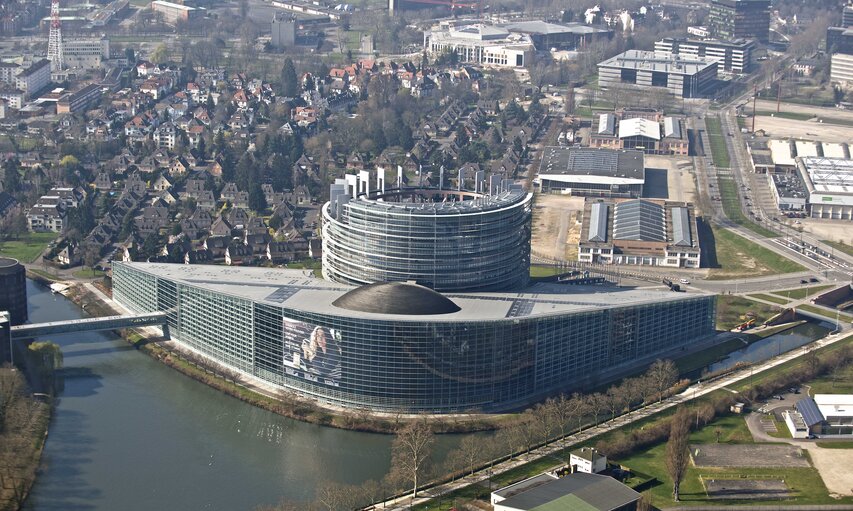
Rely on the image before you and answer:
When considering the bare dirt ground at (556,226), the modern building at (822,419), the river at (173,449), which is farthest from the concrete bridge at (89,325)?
the modern building at (822,419)

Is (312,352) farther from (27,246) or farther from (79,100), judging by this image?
(79,100)

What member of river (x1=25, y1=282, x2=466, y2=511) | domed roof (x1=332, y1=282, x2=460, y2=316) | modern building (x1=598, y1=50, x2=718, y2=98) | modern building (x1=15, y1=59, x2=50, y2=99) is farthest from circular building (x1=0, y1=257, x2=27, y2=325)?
modern building (x1=598, y1=50, x2=718, y2=98)

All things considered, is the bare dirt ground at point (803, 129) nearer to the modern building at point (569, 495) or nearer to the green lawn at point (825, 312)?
Result: the green lawn at point (825, 312)

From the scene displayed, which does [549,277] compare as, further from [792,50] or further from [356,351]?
[792,50]

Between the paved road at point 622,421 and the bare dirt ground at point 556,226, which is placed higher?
the bare dirt ground at point 556,226

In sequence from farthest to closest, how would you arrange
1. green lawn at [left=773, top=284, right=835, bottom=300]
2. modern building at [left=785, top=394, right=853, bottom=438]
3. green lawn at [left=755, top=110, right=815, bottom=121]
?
green lawn at [left=755, top=110, right=815, bottom=121], green lawn at [left=773, top=284, right=835, bottom=300], modern building at [left=785, top=394, right=853, bottom=438]

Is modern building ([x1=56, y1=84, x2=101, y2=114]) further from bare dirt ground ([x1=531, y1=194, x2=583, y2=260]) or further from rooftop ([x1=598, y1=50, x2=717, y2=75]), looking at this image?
rooftop ([x1=598, y1=50, x2=717, y2=75])

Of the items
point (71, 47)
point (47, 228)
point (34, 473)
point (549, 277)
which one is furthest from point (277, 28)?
point (34, 473)
